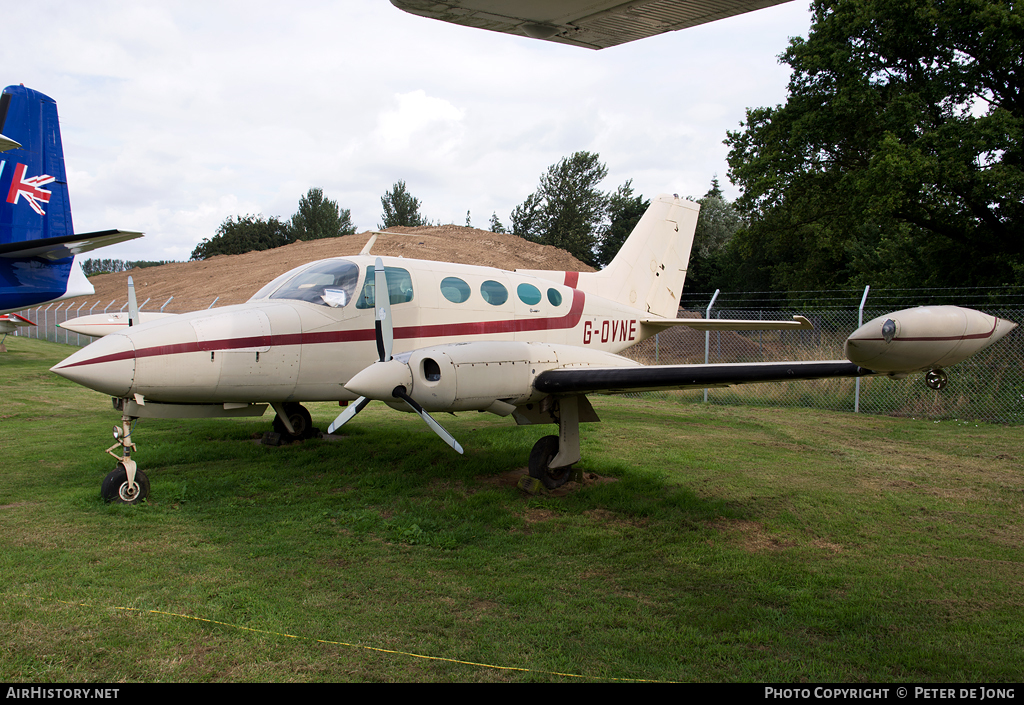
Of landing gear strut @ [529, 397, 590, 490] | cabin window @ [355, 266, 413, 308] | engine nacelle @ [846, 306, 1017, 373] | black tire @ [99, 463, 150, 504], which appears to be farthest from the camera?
landing gear strut @ [529, 397, 590, 490]

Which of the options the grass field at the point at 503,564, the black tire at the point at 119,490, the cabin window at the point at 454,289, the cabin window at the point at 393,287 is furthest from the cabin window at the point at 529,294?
the black tire at the point at 119,490

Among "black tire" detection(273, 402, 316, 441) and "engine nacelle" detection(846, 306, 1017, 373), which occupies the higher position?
"engine nacelle" detection(846, 306, 1017, 373)

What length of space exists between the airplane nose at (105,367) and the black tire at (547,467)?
4425 millimetres

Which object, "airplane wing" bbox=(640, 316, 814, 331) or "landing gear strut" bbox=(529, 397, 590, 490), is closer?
"landing gear strut" bbox=(529, 397, 590, 490)

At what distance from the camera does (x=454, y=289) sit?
8086 millimetres

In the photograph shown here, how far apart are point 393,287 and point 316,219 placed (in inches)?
2650

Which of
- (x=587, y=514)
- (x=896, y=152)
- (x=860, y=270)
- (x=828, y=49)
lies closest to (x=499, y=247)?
(x=860, y=270)

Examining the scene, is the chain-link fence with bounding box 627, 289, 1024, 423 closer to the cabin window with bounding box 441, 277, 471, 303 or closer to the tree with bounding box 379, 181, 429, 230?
the cabin window with bounding box 441, 277, 471, 303

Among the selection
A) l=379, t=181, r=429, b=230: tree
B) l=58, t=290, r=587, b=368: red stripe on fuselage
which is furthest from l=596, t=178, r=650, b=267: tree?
l=58, t=290, r=587, b=368: red stripe on fuselage

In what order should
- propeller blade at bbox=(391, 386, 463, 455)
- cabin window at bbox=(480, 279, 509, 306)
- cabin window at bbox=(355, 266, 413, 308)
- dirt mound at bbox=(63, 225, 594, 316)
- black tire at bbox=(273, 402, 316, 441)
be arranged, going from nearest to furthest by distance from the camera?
propeller blade at bbox=(391, 386, 463, 455) → cabin window at bbox=(355, 266, 413, 308) → cabin window at bbox=(480, 279, 509, 306) → black tire at bbox=(273, 402, 316, 441) → dirt mound at bbox=(63, 225, 594, 316)

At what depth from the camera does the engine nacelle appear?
3.98 meters

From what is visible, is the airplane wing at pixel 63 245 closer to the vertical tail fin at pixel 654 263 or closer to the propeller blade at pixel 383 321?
the propeller blade at pixel 383 321

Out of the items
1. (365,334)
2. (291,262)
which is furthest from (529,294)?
(291,262)

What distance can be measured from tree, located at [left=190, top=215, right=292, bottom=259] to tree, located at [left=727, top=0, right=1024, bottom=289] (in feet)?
173
